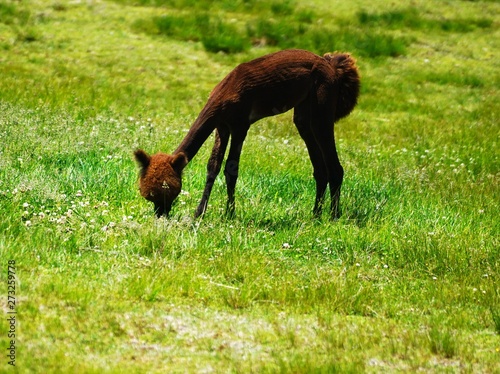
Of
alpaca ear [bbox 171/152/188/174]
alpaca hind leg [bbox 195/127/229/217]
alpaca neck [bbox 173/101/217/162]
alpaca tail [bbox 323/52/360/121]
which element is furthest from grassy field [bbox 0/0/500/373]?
alpaca tail [bbox 323/52/360/121]

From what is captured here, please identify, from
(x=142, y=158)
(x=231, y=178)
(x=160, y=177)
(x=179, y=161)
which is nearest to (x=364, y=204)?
(x=231, y=178)

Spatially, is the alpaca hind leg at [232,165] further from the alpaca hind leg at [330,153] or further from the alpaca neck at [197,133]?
the alpaca hind leg at [330,153]

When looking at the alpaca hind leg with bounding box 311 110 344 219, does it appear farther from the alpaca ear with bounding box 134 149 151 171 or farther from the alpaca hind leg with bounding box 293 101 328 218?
the alpaca ear with bounding box 134 149 151 171

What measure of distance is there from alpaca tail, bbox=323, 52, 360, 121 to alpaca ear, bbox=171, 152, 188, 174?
250cm

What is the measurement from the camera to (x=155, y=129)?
1166 centimetres

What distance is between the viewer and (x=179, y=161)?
25.5ft

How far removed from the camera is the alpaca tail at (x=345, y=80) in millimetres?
9469

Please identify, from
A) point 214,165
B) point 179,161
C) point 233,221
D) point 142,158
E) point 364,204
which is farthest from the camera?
point 364,204

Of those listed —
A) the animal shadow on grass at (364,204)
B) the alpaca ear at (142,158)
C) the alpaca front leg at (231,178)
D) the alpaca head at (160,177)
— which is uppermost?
the alpaca ear at (142,158)

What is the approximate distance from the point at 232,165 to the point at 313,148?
1307 millimetres

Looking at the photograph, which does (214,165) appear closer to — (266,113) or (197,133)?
(197,133)

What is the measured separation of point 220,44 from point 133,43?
70.6 inches

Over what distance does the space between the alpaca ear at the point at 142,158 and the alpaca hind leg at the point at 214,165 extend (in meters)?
0.87

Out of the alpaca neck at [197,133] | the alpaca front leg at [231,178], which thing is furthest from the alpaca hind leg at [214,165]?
the alpaca neck at [197,133]
